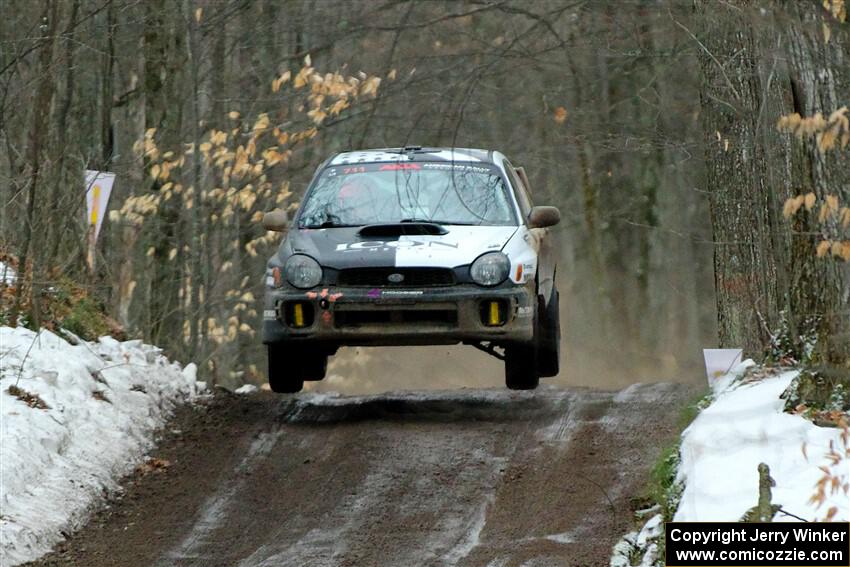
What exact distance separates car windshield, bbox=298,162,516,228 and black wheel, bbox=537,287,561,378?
1.01 meters

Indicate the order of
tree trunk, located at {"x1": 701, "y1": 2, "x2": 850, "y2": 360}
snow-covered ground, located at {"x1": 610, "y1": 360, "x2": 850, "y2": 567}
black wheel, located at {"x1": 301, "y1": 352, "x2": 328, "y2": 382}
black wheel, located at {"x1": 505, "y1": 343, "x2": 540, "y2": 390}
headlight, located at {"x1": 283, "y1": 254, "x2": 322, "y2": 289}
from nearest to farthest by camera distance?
snow-covered ground, located at {"x1": 610, "y1": 360, "x2": 850, "y2": 567} < tree trunk, located at {"x1": 701, "y1": 2, "x2": 850, "y2": 360} < headlight, located at {"x1": 283, "y1": 254, "x2": 322, "y2": 289} < black wheel, located at {"x1": 505, "y1": 343, "x2": 540, "y2": 390} < black wheel, located at {"x1": 301, "y1": 352, "x2": 328, "y2": 382}

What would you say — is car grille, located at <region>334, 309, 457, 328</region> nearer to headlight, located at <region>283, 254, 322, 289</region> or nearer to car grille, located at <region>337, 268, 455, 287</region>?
car grille, located at <region>337, 268, 455, 287</region>

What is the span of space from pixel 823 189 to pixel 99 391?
587 centimetres

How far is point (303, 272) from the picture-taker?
1071cm

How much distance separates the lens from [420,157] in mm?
11875

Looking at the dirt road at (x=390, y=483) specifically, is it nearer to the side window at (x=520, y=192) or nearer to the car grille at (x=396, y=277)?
the car grille at (x=396, y=277)

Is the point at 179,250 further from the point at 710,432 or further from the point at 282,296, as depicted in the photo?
the point at 710,432

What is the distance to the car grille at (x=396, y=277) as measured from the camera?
10.6 m

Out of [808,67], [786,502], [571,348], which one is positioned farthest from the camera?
[571,348]

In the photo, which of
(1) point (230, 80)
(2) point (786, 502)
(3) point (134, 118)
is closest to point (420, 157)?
(2) point (786, 502)

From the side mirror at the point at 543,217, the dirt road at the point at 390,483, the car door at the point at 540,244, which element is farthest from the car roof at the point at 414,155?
the dirt road at the point at 390,483

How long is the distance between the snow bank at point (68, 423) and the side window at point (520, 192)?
336 cm

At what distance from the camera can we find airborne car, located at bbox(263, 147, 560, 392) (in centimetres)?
1058

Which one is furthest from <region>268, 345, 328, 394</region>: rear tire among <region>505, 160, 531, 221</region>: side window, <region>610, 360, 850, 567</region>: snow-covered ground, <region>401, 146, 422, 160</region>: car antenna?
<region>610, 360, 850, 567</region>: snow-covered ground
